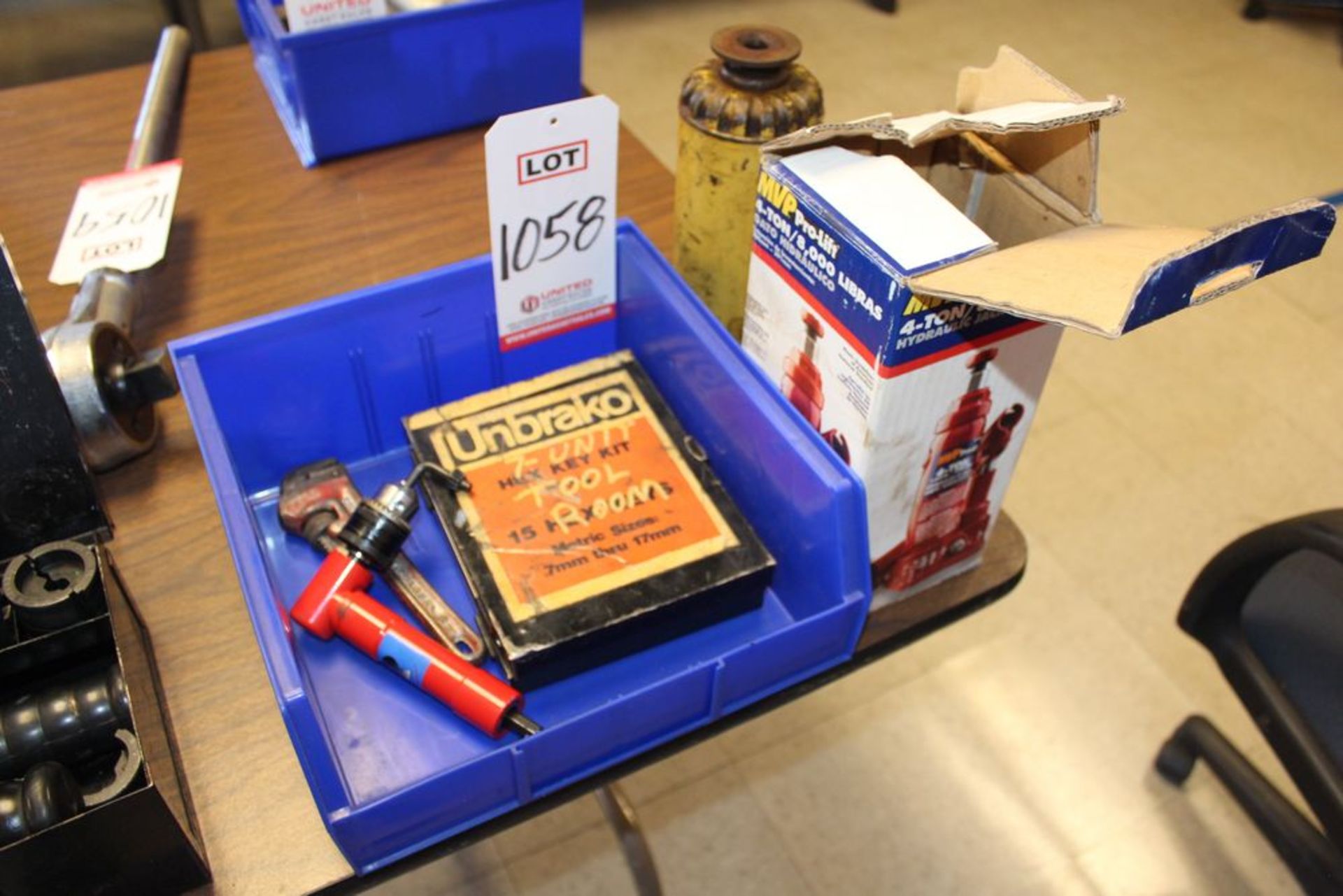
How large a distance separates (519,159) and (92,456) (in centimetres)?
39

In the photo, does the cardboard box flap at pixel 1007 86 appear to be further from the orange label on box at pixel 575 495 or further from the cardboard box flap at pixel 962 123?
the orange label on box at pixel 575 495

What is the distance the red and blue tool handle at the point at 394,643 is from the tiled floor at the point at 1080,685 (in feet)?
2.26

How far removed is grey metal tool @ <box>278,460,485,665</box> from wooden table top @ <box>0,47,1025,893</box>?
2.2 inches

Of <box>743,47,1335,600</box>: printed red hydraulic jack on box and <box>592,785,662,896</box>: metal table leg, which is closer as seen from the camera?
<box>743,47,1335,600</box>: printed red hydraulic jack on box

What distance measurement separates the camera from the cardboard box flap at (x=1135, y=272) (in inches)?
21.3

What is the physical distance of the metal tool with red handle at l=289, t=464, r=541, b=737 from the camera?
0.68 m

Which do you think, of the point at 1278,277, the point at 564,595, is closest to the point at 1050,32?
the point at 1278,277

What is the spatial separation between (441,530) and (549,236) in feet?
0.79

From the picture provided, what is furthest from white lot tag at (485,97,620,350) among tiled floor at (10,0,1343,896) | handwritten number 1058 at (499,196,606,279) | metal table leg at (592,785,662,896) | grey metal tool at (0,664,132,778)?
tiled floor at (10,0,1343,896)

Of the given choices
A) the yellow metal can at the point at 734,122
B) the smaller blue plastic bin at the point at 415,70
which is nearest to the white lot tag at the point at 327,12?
the smaller blue plastic bin at the point at 415,70

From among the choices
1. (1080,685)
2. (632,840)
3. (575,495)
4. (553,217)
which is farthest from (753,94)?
(1080,685)

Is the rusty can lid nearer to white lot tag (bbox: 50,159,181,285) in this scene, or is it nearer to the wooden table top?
the wooden table top

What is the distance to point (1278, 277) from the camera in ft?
7.20

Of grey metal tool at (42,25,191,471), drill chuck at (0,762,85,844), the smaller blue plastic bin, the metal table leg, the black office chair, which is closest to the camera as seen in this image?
drill chuck at (0,762,85,844)
